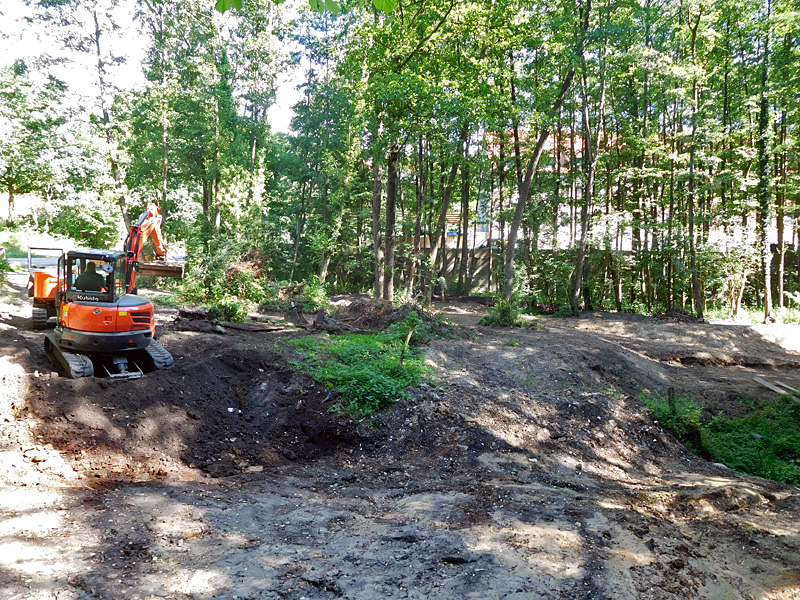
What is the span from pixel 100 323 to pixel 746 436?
36.4 ft

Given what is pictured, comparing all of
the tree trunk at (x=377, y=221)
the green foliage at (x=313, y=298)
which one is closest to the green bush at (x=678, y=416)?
the tree trunk at (x=377, y=221)

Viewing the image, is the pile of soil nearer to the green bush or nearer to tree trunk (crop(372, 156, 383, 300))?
the green bush

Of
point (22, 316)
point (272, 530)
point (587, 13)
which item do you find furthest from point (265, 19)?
point (272, 530)

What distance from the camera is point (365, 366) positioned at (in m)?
9.20

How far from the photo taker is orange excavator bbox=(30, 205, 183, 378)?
26.1 ft

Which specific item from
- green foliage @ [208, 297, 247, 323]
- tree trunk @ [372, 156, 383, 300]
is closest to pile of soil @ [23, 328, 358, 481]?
green foliage @ [208, 297, 247, 323]

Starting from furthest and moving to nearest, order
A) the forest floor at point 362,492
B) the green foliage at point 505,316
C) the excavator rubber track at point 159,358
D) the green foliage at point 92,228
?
the green foliage at point 92,228 < the green foliage at point 505,316 < the excavator rubber track at point 159,358 < the forest floor at point 362,492

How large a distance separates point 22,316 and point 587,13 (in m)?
18.9

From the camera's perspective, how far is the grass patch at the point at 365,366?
817 cm

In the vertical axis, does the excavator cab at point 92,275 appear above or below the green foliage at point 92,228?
below

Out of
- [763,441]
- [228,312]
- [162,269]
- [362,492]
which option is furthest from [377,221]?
[362,492]

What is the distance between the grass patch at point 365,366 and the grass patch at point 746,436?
456cm

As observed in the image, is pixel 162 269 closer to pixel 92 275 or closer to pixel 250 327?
pixel 250 327

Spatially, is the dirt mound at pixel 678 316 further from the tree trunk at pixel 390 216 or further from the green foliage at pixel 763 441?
the tree trunk at pixel 390 216
